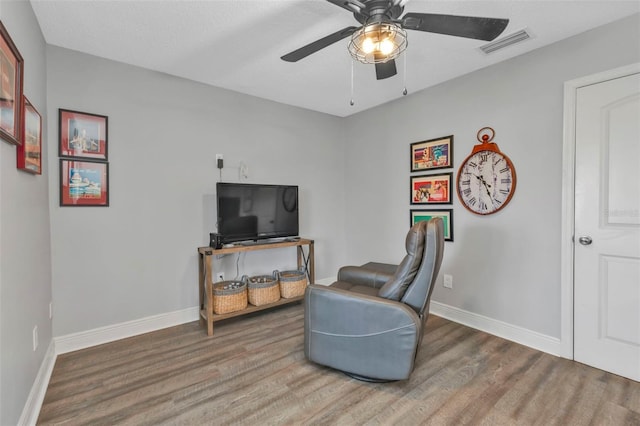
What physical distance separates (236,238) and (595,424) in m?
2.86

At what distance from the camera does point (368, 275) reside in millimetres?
2629

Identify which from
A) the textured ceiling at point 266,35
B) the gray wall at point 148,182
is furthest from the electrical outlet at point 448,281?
the textured ceiling at point 266,35

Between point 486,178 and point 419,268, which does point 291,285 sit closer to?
point 419,268

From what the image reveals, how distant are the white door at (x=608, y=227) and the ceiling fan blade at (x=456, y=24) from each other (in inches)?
48.4

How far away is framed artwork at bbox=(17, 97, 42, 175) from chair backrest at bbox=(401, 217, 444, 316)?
2287 millimetres

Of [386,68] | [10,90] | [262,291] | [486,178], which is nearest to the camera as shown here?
[10,90]

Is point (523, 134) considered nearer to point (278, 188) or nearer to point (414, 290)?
point (414, 290)

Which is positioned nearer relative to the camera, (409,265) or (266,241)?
(409,265)

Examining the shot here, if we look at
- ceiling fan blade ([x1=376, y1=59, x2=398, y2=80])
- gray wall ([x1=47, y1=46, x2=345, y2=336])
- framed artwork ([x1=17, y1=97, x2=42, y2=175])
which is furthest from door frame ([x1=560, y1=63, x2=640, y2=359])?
framed artwork ([x1=17, y1=97, x2=42, y2=175])

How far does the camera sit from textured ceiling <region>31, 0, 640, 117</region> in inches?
74.0

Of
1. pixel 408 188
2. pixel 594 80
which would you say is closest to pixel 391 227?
pixel 408 188

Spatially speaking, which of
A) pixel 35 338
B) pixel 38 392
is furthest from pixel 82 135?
pixel 38 392

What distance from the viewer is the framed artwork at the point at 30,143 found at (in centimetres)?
156

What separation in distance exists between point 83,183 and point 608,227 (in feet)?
13.2
